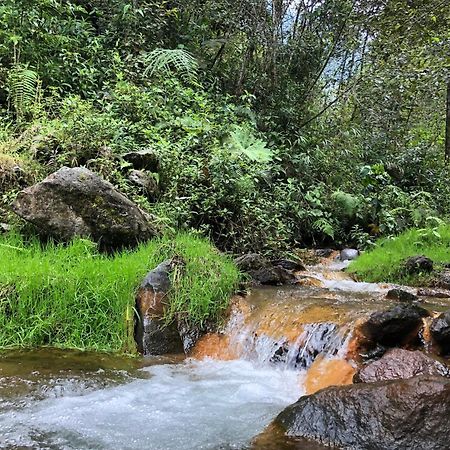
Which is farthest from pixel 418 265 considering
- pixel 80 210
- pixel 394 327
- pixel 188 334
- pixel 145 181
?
pixel 80 210

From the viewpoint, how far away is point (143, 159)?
812cm

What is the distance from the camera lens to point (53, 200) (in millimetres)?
6258

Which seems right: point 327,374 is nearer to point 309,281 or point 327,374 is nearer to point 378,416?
point 378,416

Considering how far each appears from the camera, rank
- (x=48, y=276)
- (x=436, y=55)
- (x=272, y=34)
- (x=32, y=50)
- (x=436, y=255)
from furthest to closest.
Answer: (x=272, y=34)
(x=32, y=50)
(x=436, y=255)
(x=436, y=55)
(x=48, y=276)

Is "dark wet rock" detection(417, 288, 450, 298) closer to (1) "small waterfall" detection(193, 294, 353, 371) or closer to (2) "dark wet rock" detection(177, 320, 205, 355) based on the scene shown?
(1) "small waterfall" detection(193, 294, 353, 371)

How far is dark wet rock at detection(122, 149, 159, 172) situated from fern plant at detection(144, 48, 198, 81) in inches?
126

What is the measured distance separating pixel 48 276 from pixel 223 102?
294 inches

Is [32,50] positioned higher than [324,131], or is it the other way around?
[32,50]

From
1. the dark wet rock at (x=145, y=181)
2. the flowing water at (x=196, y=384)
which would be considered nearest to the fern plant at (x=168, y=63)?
the dark wet rock at (x=145, y=181)

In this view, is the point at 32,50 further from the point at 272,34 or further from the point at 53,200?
the point at 272,34

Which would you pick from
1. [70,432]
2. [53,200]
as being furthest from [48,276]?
[70,432]

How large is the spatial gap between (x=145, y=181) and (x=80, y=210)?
5.47ft

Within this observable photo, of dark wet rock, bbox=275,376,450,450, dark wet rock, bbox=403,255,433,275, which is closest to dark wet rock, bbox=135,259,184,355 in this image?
dark wet rock, bbox=275,376,450,450

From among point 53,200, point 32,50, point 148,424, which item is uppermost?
point 32,50
